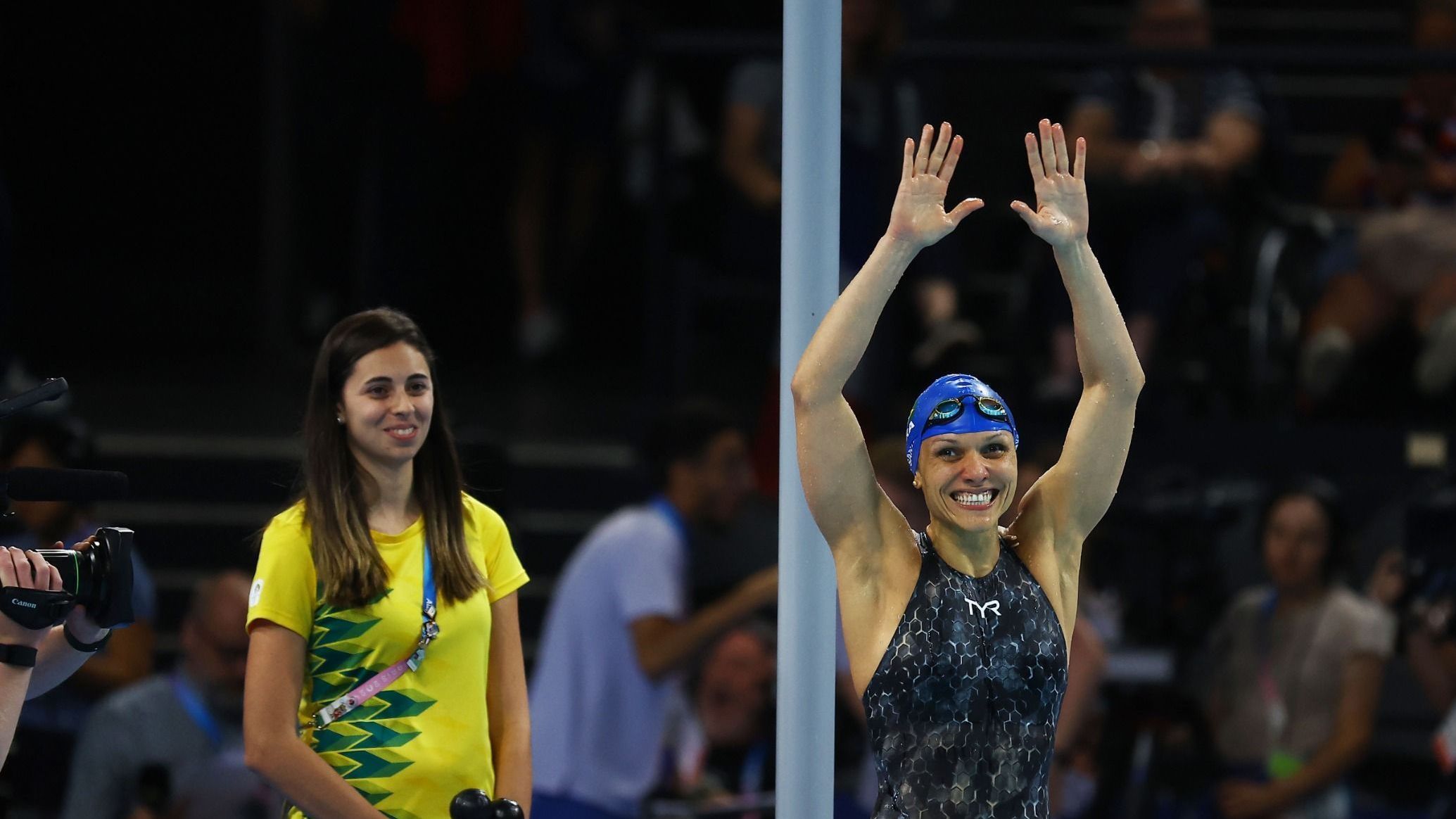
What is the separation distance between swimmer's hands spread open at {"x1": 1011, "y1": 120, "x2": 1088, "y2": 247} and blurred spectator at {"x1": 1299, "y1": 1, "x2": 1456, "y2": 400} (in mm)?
3494

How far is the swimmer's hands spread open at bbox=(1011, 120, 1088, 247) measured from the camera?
11.0 ft

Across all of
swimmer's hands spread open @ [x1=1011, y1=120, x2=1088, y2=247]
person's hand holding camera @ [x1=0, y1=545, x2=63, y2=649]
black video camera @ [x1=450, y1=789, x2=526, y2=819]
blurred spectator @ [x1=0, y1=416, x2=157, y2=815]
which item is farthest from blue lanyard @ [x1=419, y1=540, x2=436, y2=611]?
blurred spectator @ [x1=0, y1=416, x2=157, y2=815]

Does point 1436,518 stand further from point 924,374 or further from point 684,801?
point 684,801

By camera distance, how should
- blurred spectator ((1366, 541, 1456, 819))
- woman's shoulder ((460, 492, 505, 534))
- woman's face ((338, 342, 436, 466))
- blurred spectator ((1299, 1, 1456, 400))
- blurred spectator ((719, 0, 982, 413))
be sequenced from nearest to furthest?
woman's face ((338, 342, 436, 466)) → woman's shoulder ((460, 492, 505, 534)) → blurred spectator ((1366, 541, 1456, 819)) → blurred spectator ((719, 0, 982, 413)) → blurred spectator ((1299, 1, 1456, 400))

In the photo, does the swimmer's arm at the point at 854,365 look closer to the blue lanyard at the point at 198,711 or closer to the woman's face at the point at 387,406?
the woman's face at the point at 387,406

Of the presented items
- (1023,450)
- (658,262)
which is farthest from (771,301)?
(1023,450)

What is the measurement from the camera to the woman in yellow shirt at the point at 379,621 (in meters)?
3.50

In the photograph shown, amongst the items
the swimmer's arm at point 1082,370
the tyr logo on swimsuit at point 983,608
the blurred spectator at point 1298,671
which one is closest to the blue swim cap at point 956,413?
the swimmer's arm at point 1082,370

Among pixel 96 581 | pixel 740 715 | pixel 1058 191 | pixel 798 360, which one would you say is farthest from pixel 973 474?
pixel 740 715

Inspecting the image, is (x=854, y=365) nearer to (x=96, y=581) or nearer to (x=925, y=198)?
(x=925, y=198)

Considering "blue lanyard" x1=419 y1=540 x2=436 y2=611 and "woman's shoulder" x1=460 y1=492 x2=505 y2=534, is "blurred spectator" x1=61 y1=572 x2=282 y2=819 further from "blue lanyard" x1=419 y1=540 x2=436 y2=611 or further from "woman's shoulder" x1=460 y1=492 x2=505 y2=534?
"blue lanyard" x1=419 y1=540 x2=436 y2=611

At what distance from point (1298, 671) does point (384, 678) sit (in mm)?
3620

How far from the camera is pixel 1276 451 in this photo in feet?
22.6

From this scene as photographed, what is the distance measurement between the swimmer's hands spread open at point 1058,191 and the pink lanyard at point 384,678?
45.9 inches
